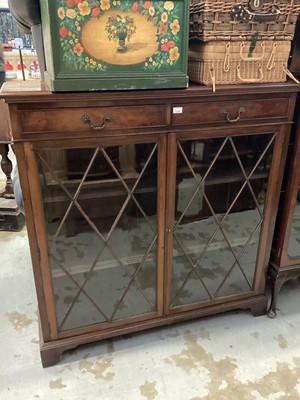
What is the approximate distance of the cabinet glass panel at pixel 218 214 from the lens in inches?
50.4

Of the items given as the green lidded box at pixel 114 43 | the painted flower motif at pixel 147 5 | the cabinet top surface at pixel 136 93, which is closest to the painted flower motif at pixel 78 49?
the green lidded box at pixel 114 43

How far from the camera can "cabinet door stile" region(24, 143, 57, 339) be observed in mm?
1080

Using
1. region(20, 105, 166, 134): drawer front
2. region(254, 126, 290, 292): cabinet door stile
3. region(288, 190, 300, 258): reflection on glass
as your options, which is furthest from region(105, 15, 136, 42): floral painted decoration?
region(288, 190, 300, 258): reflection on glass

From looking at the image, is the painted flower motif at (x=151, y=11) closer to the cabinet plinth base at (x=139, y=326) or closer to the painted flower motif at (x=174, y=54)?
the painted flower motif at (x=174, y=54)

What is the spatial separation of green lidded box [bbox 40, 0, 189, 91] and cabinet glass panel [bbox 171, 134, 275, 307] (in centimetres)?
27

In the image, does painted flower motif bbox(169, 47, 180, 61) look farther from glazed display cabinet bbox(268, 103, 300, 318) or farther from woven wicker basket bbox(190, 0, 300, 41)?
glazed display cabinet bbox(268, 103, 300, 318)

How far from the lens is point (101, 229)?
1267 millimetres

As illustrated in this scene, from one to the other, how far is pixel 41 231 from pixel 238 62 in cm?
87

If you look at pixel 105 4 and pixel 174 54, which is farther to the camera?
pixel 174 54

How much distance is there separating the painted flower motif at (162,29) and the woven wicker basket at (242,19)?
146 mm

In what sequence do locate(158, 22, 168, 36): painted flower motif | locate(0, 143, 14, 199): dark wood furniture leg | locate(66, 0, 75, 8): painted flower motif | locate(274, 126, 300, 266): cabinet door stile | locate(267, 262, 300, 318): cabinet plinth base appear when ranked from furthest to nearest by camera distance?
locate(0, 143, 14, 199): dark wood furniture leg, locate(267, 262, 300, 318): cabinet plinth base, locate(274, 126, 300, 266): cabinet door stile, locate(158, 22, 168, 36): painted flower motif, locate(66, 0, 75, 8): painted flower motif

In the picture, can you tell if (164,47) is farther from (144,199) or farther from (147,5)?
(144,199)

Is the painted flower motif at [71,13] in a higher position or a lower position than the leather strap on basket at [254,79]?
higher

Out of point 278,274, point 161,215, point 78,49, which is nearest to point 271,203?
point 278,274
